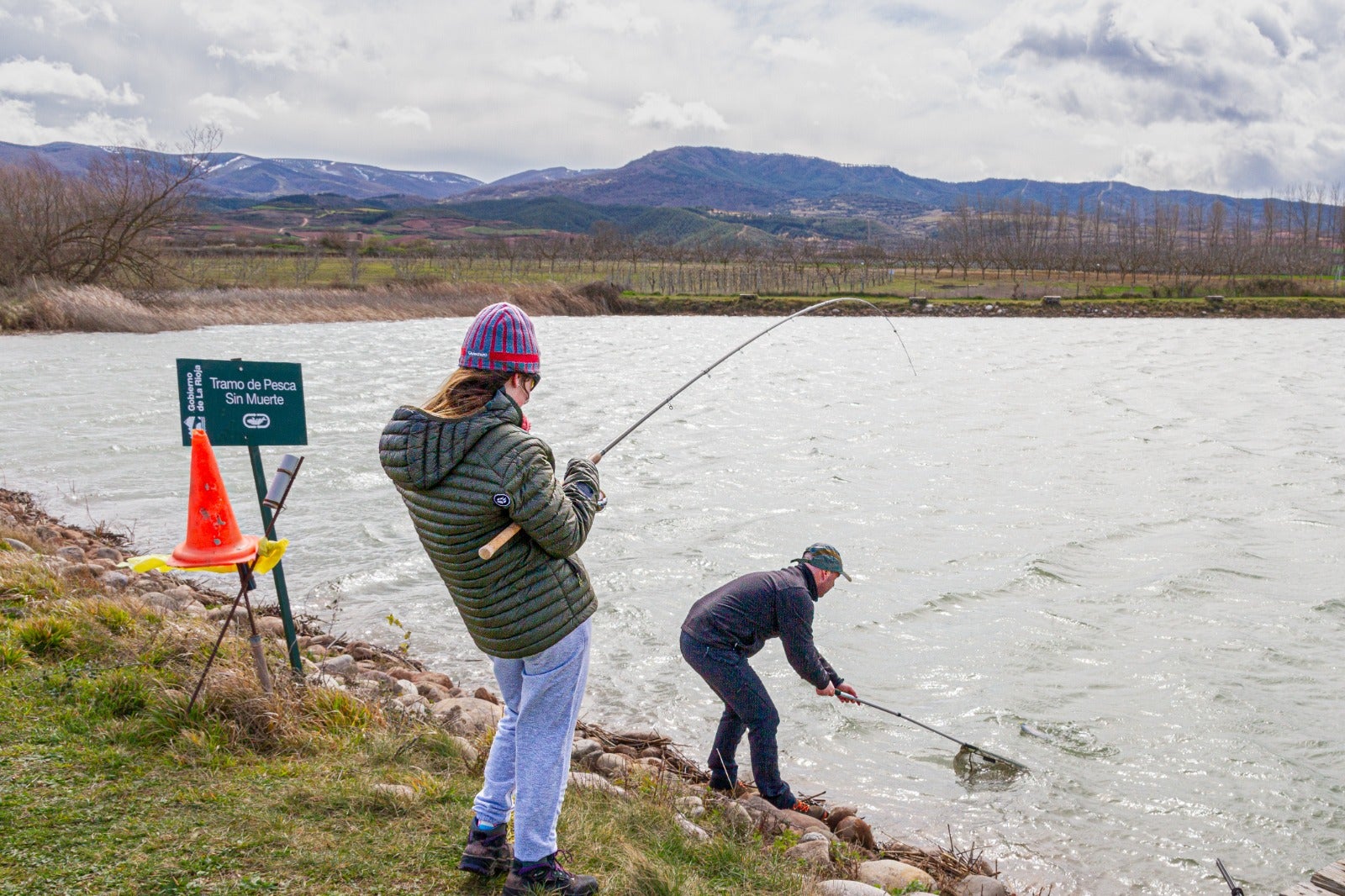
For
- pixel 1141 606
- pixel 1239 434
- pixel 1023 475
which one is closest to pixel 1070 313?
pixel 1239 434

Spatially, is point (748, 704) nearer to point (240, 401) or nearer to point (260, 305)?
point (240, 401)

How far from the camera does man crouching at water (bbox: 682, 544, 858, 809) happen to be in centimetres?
536

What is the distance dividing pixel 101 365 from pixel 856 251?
100.0m

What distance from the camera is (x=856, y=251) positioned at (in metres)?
117

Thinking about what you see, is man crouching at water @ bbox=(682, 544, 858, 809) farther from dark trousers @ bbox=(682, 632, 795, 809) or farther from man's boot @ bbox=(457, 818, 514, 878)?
man's boot @ bbox=(457, 818, 514, 878)

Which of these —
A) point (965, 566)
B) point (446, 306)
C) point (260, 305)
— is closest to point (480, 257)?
point (446, 306)

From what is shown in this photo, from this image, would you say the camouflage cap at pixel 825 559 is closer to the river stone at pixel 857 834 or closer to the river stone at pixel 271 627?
the river stone at pixel 857 834

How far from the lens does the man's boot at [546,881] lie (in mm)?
3414

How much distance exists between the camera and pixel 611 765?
5.51 m

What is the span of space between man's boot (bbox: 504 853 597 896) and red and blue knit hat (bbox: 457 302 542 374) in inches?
68.7

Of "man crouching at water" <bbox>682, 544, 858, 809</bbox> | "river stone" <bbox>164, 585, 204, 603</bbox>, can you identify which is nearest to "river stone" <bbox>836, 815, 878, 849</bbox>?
"man crouching at water" <bbox>682, 544, 858, 809</bbox>

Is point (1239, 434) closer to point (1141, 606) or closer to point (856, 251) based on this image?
point (1141, 606)

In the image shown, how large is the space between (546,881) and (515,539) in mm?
1241

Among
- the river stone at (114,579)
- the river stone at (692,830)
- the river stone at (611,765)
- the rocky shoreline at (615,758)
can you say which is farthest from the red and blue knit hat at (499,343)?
the river stone at (114,579)
